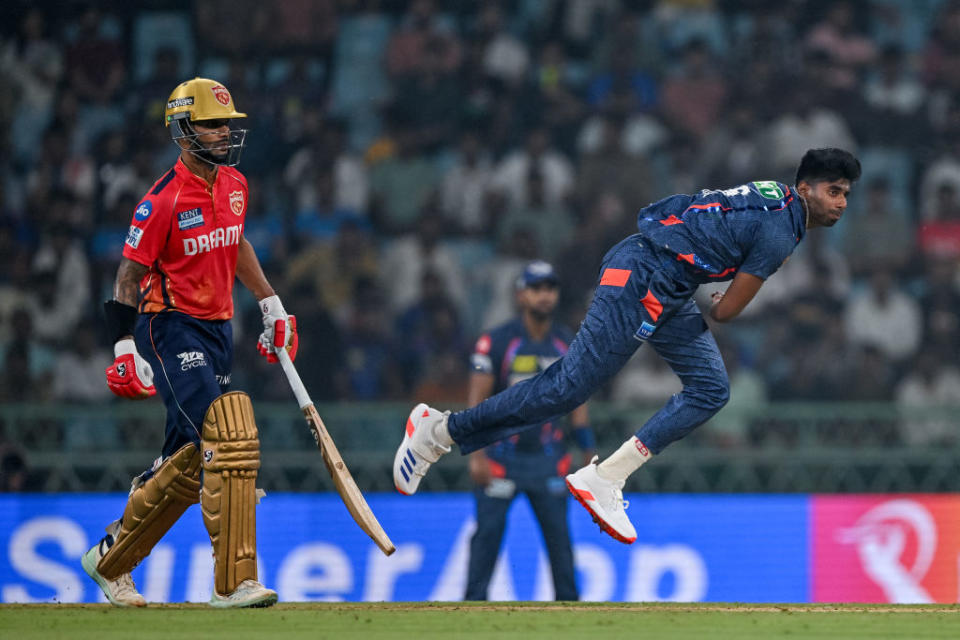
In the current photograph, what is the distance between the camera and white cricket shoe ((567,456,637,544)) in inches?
271

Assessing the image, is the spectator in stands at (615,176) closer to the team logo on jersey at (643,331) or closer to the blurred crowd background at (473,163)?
the blurred crowd background at (473,163)

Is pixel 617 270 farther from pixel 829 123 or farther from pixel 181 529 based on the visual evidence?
pixel 829 123

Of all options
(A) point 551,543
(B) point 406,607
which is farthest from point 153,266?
(A) point 551,543

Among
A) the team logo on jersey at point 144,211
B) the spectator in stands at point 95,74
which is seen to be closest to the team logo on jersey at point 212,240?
the team logo on jersey at point 144,211

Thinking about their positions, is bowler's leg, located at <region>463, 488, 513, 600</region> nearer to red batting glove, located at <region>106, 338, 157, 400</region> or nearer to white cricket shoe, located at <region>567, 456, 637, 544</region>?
white cricket shoe, located at <region>567, 456, 637, 544</region>

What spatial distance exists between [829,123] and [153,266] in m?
9.33

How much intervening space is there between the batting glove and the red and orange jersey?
0.24 m

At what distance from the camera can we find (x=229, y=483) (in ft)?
20.8

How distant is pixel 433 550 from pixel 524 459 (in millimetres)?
1680

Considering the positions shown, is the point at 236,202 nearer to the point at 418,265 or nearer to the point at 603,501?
the point at 603,501

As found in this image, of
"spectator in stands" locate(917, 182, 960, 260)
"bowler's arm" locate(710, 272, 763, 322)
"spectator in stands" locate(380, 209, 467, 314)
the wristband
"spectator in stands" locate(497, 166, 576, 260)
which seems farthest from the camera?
"spectator in stands" locate(917, 182, 960, 260)

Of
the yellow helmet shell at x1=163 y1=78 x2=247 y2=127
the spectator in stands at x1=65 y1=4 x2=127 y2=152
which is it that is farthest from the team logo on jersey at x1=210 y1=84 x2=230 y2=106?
the spectator in stands at x1=65 y1=4 x2=127 y2=152

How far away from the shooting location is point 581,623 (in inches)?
239

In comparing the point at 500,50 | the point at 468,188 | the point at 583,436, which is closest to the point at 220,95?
the point at 583,436
